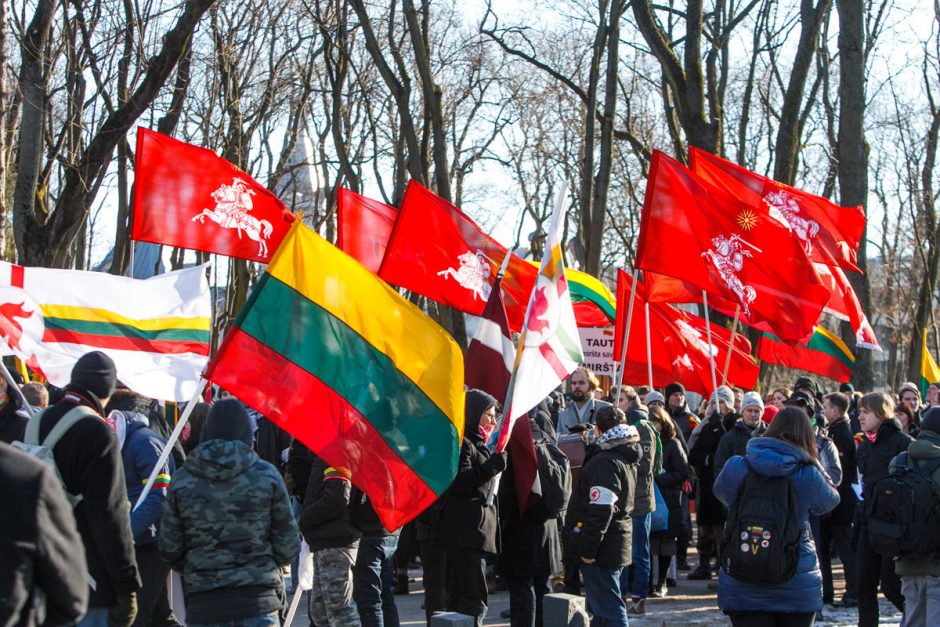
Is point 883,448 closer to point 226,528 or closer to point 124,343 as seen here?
point 226,528

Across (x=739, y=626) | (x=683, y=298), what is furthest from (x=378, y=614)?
(x=683, y=298)

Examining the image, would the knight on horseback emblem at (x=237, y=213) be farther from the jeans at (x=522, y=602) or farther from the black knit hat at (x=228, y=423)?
the black knit hat at (x=228, y=423)

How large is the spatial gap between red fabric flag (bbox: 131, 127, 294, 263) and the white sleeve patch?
404 centimetres

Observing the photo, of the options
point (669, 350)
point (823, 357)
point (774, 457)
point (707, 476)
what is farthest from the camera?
point (823, 357)

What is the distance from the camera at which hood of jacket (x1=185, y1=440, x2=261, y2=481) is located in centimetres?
548

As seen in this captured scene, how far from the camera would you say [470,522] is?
765 cm

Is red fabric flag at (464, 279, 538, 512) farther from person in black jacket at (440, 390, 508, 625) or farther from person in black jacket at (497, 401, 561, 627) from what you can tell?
person in black jacket at (440, 390, 508, 625)

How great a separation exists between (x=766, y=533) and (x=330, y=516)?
105 inches

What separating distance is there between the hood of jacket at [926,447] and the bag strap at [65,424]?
4873 mm

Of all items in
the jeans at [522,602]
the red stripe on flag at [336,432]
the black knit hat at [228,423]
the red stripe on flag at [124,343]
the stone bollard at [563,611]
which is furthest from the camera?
the red stripe on flag at [124,343]

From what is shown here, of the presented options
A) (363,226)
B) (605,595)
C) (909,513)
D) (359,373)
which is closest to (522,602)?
(605,595)

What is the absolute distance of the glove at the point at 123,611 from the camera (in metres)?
5.50

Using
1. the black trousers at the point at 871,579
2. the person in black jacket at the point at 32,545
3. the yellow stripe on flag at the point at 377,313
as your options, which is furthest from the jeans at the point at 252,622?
the black trousers at the point at 871,579

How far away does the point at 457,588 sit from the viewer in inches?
306
